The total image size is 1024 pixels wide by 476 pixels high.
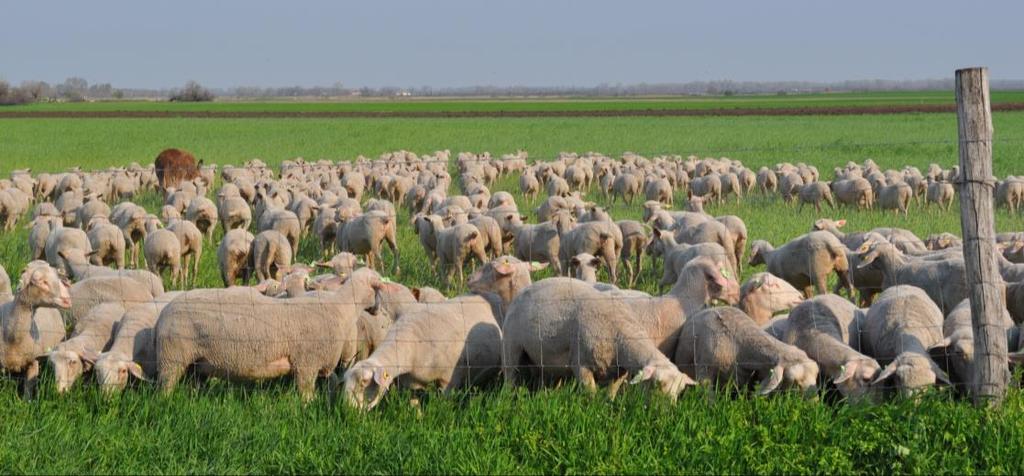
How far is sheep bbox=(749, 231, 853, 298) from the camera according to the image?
1281 centimetres

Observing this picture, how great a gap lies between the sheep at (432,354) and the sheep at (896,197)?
649 inches

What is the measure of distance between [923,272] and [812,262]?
73.1 inches

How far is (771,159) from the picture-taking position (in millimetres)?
38625

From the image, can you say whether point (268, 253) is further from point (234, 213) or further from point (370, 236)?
point (234, 213)

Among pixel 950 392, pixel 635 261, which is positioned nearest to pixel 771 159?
pixel 635 261

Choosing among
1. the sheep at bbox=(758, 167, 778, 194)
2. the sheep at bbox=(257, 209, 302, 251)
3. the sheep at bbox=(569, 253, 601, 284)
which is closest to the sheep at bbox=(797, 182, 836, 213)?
the sheep at bbox=(758, 167, 778, 194)

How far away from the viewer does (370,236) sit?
16.4 meters

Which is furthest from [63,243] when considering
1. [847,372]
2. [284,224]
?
[847,372]

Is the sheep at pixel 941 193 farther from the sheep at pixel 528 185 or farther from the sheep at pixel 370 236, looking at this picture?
the sheep at pixel 370 236

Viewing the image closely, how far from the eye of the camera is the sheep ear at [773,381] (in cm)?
726

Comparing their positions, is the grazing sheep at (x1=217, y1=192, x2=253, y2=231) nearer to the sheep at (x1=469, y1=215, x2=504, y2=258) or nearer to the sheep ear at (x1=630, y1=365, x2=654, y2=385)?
the sheep at (x1=469, y1=215, x2=504, y2=258)

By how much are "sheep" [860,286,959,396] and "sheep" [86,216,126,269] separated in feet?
34.0

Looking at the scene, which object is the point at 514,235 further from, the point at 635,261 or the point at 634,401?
the point at 634,401

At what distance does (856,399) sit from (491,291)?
3642 millimetres
